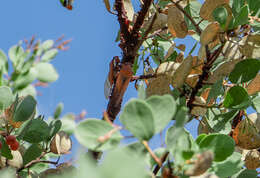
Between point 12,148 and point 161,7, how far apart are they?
46 centimetres

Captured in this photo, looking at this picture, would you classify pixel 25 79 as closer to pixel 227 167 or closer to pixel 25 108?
pixel 25 108

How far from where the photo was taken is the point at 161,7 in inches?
32.2

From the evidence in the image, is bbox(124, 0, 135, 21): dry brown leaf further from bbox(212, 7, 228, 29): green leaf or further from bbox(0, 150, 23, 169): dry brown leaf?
bbox(0, 150, 23, 169): dry brown leaf

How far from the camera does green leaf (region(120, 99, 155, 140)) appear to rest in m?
0.37

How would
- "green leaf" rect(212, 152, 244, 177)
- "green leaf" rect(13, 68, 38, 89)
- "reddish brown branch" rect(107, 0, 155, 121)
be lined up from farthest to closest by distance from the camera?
1. "green leaf" rect(13, 68, 38, 89)
2. "reddish brown branch" rect(107, 0, 155, 121)
3. "green leaf" rect(212, 152, 244, 177)

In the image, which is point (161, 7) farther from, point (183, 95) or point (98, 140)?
point (98, 140)

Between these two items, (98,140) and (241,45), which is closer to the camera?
(98,140)

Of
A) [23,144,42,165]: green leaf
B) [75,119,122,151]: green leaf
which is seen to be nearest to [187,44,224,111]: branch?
[75,119,122,151]: green leaf

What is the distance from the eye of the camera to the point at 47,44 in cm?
92

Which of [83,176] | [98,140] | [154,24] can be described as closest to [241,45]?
[154,24]

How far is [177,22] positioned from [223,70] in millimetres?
148

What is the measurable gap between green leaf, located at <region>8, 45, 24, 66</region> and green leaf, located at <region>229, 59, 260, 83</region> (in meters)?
0.55

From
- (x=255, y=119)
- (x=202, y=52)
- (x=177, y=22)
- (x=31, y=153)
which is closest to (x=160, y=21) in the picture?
(x=177, y=22)

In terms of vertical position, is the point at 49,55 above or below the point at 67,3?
below
